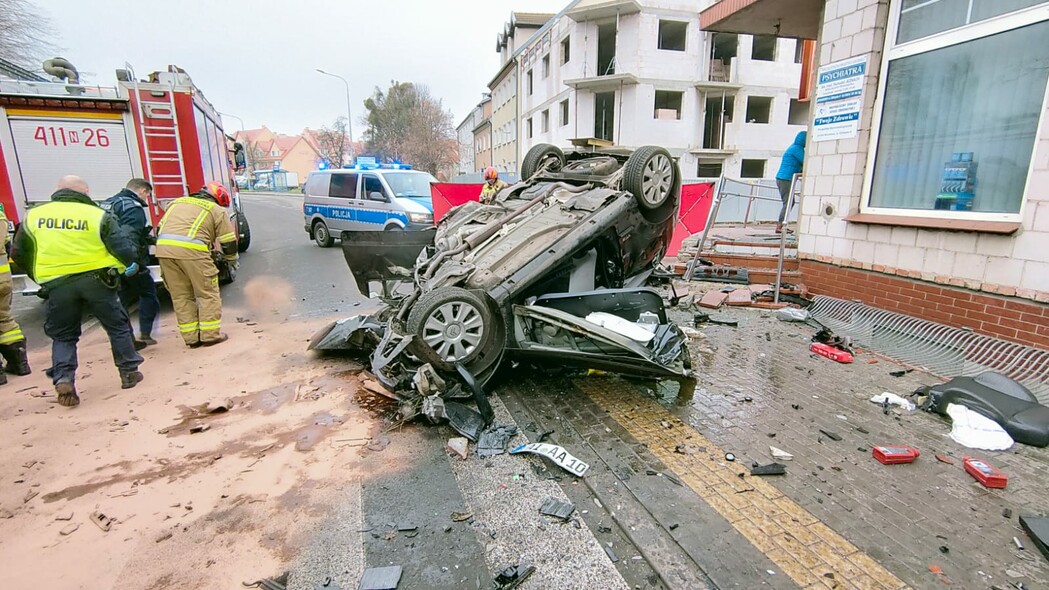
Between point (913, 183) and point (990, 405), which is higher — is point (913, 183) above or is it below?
above

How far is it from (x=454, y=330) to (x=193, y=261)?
352 cm

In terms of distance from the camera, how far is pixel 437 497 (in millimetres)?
2738

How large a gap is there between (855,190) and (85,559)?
7.30 metres

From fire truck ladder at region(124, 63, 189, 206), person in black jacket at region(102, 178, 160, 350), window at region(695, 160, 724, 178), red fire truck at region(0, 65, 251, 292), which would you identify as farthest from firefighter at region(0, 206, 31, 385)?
window at region(695, 160, 724, 178)

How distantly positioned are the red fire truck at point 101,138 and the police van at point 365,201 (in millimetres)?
3578

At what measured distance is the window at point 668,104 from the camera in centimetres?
Result: 2353

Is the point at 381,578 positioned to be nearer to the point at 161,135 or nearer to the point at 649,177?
the point at 649,177

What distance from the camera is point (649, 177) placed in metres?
4.88

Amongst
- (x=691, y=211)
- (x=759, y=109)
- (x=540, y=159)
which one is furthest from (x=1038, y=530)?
(x=759, y=109)

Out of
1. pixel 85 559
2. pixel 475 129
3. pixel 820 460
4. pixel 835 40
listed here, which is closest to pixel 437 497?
pixel 85 559

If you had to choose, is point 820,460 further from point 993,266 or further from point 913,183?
point 913,183

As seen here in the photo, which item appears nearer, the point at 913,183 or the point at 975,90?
the point at 975,90

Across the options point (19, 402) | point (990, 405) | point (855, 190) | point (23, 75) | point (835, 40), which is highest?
point (23, 75)

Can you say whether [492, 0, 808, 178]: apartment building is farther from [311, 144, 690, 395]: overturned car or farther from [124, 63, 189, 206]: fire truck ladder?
[124, 63, 189, 206]: fire truck ladder
